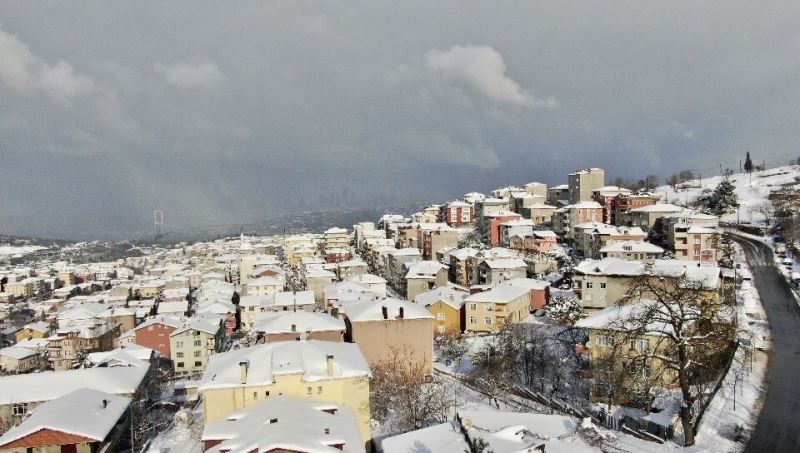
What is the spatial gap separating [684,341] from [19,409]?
25.2 m

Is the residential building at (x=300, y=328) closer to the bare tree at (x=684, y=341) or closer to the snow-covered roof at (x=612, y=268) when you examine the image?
the bare tree at (x=684, y=341)

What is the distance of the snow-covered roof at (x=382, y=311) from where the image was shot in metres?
27.4

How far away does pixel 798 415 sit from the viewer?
643 inches

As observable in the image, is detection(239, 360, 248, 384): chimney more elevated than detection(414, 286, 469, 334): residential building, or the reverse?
detection(239, 360, 248, 384): chimney

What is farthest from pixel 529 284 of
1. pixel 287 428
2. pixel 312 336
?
pixel 287 428

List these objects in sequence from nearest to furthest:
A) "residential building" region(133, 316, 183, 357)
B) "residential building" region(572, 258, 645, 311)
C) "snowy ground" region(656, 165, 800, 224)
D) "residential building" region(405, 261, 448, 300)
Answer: "residential building" region(572, 258, 645, 311), "residential building" region(133, 316, 183, 357), "residential building" region(405, 261, 448, 300), "snowy ground" region(656, 165, 800, 224)

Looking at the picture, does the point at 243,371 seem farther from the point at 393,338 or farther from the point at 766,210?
the point at 766,210

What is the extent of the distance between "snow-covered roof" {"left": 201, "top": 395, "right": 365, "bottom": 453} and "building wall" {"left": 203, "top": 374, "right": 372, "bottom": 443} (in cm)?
59

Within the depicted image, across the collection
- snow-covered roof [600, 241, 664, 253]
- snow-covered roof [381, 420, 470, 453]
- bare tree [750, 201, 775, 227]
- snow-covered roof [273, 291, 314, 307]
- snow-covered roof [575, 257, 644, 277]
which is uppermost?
bare tree [750, 201, 775, 227]

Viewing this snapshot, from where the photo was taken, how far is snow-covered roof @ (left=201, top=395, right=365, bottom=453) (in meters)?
13.6

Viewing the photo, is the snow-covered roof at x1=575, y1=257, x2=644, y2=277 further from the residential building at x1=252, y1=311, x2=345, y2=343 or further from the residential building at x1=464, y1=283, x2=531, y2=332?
the residential building at x1=252, y1=311, x2=345, y2=343

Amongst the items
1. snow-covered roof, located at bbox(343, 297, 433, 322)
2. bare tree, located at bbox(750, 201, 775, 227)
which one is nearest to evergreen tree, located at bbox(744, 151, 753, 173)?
bare tree, located at bbox(750, 201, 775, 227)

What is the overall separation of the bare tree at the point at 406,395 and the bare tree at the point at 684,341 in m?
7.15

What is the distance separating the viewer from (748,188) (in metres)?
76.3
